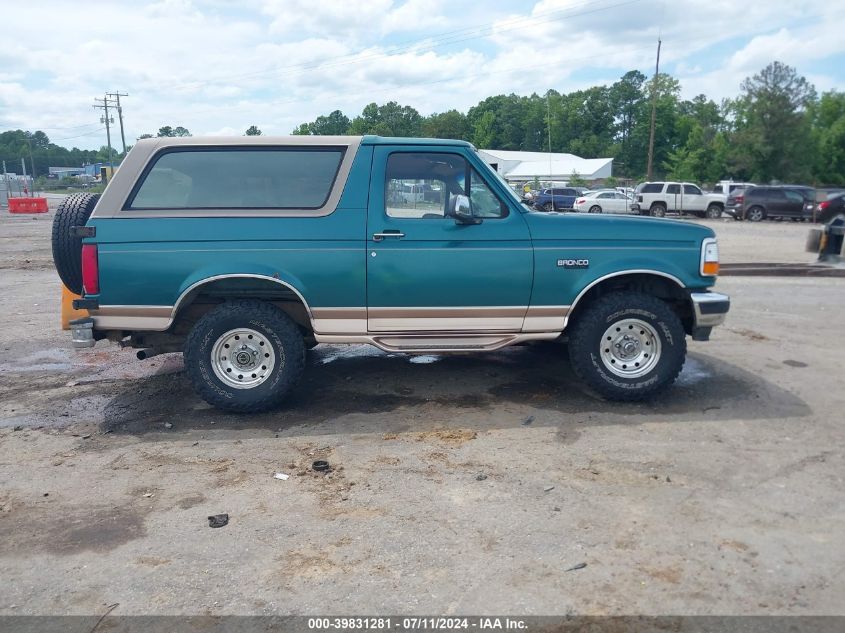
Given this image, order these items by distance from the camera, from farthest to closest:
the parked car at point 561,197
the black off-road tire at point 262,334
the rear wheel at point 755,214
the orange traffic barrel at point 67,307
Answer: the parked car at point 561,197
the rear wheel at point 755,214
the orange traffic barrel at point 67,307
the black off-road tire at point 262,334

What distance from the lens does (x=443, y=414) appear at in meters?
5.44

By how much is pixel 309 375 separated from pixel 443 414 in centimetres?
177

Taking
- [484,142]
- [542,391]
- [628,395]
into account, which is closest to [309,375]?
[542,391]

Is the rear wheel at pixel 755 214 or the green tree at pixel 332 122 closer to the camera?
the rear wheel at pixel 755 214

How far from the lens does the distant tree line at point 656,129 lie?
6019 cm

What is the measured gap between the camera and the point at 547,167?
2485 inches

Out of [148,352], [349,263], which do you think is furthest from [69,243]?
[349,263]

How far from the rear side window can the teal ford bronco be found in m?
0.01

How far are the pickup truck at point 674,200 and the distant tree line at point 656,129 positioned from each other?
6.41 m

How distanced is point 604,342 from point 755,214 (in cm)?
3057

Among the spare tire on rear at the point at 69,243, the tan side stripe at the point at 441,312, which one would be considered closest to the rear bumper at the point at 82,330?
the spare tire on rear at the point at 69,243

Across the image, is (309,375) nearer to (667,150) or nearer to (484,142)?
(667,150)

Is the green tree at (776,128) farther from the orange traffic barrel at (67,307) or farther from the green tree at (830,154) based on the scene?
the orange traffic barrel at (67,307)

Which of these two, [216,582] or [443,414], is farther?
[443,414]
